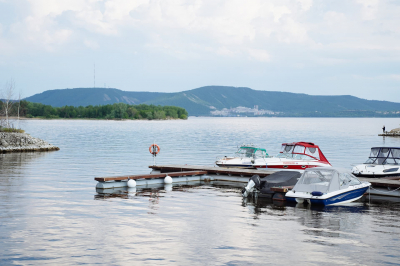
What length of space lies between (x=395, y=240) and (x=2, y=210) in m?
14.3

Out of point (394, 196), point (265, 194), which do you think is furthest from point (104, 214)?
point (394, 196)

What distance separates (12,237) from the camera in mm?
13758

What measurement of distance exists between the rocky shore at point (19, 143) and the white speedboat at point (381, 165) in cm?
3778

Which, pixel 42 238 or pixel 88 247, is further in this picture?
pixel 42 238

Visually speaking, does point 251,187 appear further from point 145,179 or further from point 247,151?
point 247,151

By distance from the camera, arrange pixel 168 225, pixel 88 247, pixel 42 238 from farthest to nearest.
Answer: pixel 168 225, pixel 42 238, pixel 88 247

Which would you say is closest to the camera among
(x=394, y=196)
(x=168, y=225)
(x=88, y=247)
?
(x=88, y=247)

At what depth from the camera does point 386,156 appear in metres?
28.4

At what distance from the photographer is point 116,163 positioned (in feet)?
129

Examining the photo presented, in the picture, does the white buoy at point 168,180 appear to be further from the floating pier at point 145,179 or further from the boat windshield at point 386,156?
the boat windshield at point 386,156

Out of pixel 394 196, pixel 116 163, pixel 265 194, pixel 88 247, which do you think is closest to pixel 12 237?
pixel 88 247

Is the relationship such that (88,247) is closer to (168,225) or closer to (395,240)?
(168,225)

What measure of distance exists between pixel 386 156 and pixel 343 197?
9743 mm

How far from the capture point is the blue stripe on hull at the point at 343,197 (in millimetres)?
19681
